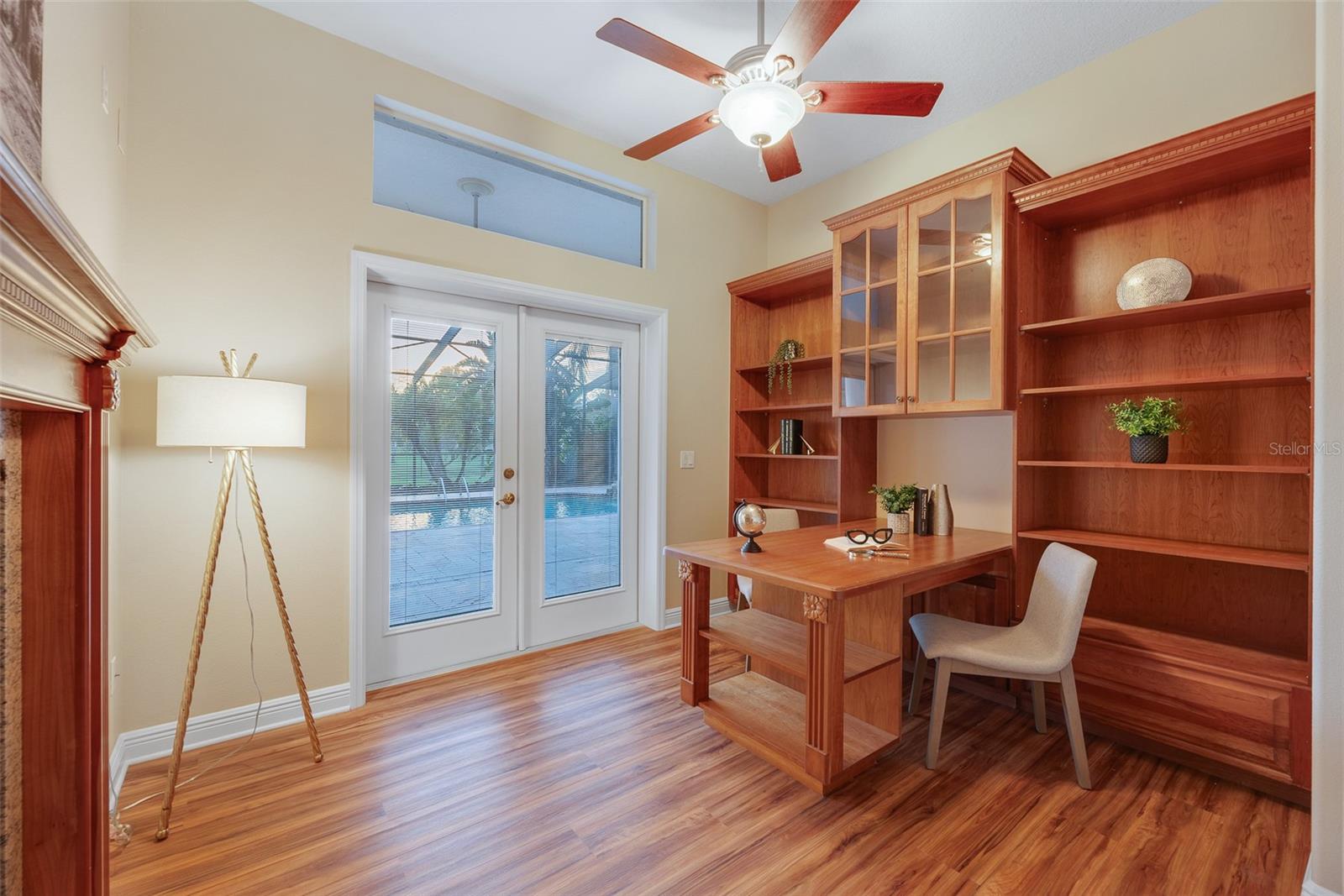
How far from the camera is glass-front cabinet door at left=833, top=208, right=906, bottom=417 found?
289 cm

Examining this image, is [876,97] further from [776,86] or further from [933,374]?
[933,374]

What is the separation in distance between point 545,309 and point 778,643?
2.26 metres

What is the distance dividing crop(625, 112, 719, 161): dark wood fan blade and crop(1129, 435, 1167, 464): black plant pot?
2.14 meters

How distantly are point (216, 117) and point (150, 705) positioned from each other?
2.35 m

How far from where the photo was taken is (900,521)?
116 inches

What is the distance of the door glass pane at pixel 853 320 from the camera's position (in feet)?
10.1

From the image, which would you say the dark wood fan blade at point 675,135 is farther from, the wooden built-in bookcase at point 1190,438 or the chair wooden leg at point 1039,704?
the chair wooden leg at point 1039,704

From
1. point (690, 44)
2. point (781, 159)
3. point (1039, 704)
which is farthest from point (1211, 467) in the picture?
point (690, 44)

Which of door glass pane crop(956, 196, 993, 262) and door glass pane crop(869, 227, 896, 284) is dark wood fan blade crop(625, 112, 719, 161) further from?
door glass pane crop(956, 196, 993, 262)

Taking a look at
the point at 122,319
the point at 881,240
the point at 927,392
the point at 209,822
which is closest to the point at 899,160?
the point at 881,240

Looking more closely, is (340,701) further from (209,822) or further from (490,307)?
(490,307)

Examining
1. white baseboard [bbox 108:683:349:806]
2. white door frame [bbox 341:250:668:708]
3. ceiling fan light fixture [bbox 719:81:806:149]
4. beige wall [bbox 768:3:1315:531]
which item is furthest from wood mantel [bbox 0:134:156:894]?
beige wall [bbox 768:3:1315:531]

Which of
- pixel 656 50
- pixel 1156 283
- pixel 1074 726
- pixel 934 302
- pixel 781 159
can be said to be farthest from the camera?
pixel 934 302

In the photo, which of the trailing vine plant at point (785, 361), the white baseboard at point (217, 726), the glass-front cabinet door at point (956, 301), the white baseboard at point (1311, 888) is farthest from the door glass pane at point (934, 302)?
the white baseboard at point (217, 726)
